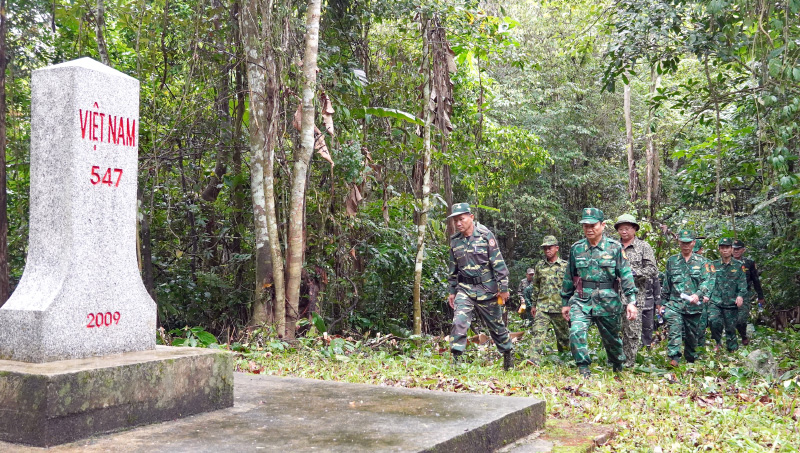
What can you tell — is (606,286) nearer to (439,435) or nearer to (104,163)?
(439,435)

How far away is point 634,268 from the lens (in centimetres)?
986

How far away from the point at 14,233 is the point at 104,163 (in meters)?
8.57

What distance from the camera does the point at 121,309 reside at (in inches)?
178

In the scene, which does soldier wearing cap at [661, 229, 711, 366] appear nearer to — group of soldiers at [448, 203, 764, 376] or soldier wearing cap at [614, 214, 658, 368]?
group of soldiers at [448, 203, 764, 376]

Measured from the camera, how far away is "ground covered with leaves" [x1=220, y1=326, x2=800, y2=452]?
5.01 metres

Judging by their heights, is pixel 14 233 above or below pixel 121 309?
above

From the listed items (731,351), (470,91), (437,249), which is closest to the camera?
(731,351)

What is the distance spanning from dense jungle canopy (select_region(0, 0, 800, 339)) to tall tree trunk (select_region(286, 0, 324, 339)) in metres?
0.03

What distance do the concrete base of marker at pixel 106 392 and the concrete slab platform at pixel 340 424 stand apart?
0.08m

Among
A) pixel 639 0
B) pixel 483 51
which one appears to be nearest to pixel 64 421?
pixel 639 0

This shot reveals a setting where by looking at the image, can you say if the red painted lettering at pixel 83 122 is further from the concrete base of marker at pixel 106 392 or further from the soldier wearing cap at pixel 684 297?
the soldier wearing cap at pixel 684 297

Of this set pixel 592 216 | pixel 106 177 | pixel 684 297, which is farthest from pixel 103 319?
pixel 684 297

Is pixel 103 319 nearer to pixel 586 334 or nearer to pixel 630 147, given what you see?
pixel 586 334

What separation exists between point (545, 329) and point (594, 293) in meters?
1.91
